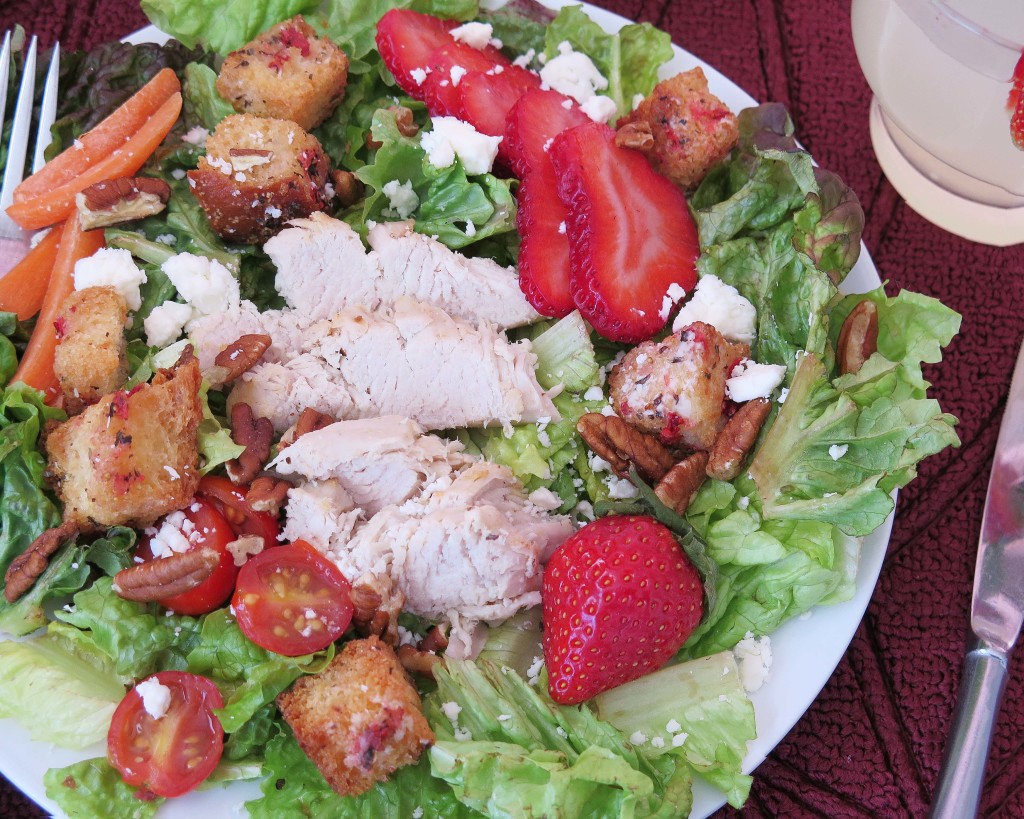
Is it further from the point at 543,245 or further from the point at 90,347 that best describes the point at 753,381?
the point at 90,347

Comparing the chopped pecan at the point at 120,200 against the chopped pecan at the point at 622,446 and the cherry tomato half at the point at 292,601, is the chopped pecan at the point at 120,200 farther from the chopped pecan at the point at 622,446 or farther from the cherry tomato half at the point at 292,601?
the chopped pecan at the point at 622,446

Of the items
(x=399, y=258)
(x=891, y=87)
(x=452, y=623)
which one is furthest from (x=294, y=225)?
(x=891, y=87)

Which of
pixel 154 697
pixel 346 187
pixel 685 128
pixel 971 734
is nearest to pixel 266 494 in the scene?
pixel 154 697

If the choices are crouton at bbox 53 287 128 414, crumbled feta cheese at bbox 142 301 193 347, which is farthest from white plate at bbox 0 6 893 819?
crumbled feta cheese at bbox 142 301 193 347

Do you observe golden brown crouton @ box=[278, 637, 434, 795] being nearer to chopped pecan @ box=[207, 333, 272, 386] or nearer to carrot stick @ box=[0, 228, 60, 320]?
chopped pecan @ box=[207, 333, 272, 386]

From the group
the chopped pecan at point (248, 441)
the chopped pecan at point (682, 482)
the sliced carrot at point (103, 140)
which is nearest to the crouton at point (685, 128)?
the chopped pecan at point (682, 482)
